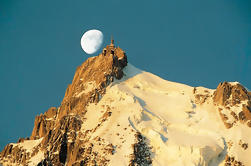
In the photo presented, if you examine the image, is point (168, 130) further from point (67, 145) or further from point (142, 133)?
point (67, 145)

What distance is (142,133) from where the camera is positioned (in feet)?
591

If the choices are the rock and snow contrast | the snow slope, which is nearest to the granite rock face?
the rock and snow contrast

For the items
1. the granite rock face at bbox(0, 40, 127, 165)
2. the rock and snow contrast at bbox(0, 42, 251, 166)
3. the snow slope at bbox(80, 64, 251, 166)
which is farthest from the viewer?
the granite rock face at bbox(0, 40, 127, 165)

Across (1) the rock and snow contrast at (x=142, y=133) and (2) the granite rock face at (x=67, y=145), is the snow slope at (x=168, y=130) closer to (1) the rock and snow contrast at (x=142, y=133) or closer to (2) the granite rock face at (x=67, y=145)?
(1) the rock and snow contrast at (x=142, y=133)

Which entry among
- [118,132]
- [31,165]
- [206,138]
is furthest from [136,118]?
[31,165]

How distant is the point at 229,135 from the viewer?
183 m

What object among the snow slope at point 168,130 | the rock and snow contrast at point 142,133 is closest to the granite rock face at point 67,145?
the rock and snow contrast at point 142,133

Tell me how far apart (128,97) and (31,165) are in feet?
125

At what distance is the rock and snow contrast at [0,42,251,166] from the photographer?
562 feet

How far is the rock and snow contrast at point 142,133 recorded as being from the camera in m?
171

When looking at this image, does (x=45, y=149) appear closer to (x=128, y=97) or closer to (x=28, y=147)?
(x=28, y=147)

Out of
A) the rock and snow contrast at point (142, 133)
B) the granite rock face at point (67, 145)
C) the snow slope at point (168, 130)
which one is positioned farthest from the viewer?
the granite rock face at point (67, 145)

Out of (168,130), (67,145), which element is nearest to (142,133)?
(168,130)

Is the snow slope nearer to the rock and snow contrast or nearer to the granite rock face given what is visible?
the rock and snow contrast
